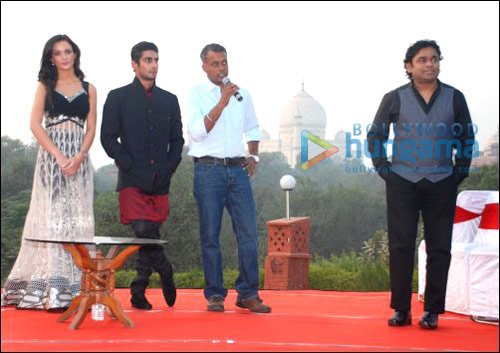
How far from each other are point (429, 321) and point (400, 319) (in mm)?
175

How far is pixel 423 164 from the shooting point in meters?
5.43

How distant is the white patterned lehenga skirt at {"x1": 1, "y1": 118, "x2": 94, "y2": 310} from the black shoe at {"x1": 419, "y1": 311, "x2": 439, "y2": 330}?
A: 7.36 feet

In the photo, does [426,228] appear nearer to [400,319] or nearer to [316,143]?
[400,319]

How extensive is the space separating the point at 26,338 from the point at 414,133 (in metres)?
2.46

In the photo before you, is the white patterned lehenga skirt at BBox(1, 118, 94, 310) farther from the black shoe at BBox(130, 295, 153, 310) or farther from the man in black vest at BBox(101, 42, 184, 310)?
the black shoe at BBox(130, 295, 153, 310)

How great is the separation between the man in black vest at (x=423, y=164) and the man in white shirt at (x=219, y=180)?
3.57 ft

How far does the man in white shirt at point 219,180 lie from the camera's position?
618cm

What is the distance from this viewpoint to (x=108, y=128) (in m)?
6.20

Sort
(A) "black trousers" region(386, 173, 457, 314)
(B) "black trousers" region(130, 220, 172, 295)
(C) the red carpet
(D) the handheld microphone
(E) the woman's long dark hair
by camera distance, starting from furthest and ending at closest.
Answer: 1. (B) "black trousers" region(130, 220, 172, 295)
2. (D) the handheld microphone
3. (E) the woman's long dark hair
4. (A) "black trousers" region(386, 173, 457, 314)
5. (C) the red carpet

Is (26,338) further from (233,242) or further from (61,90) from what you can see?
→ (233,242)

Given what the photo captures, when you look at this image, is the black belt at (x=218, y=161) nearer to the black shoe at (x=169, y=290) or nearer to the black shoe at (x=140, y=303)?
the black shoe at (x=169, y=290)

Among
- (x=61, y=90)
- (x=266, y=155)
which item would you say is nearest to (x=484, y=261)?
(x=61, y=90)

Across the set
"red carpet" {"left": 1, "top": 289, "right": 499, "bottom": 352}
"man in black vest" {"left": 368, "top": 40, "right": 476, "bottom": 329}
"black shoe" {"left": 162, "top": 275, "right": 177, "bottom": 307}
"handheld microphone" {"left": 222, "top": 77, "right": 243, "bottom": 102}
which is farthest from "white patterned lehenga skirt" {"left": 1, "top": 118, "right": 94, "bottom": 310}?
"man in black vest" {"left": 368, "top": 40, "right": 476, "bottom": 329}

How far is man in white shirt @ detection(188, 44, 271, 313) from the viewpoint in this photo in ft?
20.3
